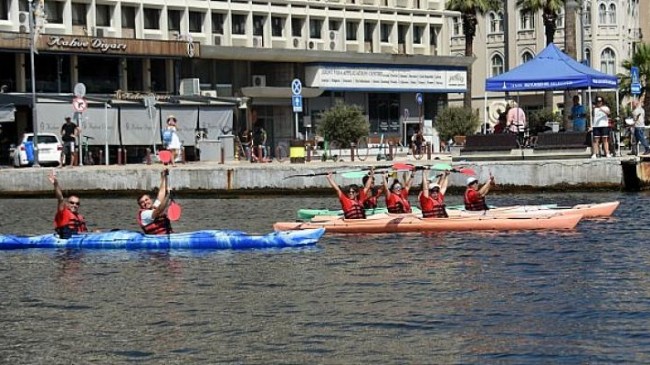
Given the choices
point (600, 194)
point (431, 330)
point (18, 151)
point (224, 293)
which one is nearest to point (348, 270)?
point (224, 293)

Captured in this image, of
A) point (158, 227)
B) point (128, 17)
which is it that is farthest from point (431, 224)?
point (128, 17)

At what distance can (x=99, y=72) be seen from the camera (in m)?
62.7

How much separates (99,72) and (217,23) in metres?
8.39

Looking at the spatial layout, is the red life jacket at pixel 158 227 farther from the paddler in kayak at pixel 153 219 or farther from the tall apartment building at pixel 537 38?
the tall apartment building at pixel 537 38

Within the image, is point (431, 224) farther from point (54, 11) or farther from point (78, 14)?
point (78, 14)

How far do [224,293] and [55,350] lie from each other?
5.00 metres

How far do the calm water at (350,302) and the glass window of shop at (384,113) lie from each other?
45287 mm

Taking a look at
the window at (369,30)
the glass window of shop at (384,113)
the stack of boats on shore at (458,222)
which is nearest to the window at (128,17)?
the glass window of shop at (384,113)

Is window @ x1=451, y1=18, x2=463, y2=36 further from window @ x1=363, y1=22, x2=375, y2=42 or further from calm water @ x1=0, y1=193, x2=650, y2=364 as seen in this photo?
calm water @ x1=0, y1=193, x2=650, y2=364

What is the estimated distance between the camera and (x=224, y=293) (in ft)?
72.7

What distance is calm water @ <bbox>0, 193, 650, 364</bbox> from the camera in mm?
17000

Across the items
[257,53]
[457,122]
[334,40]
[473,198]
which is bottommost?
[473,198]

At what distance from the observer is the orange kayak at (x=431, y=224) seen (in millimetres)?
29703

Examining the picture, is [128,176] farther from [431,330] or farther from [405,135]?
[405,135]
